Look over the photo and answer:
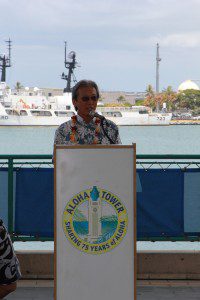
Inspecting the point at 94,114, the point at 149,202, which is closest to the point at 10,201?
the point at 149,202

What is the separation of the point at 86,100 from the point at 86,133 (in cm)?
22

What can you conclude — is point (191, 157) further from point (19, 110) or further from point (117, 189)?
point (19, 110)

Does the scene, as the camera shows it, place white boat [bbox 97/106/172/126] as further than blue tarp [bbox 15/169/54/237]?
Yes

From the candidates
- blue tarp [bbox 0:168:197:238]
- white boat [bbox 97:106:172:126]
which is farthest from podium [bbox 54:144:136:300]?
white boat [bbox 97:106:172:126]

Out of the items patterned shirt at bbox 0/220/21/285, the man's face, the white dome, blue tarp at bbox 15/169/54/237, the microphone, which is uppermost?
the white dome

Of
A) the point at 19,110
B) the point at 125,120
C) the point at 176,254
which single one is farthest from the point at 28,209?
the point at 125,120

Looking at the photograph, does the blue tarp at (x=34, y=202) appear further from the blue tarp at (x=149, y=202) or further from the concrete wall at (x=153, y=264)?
the concrete wall at (x=153, y=264)

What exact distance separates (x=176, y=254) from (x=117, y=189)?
7.47ft

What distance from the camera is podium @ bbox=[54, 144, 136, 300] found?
4221 millimetres

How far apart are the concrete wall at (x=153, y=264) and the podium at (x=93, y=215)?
2082 millimetres

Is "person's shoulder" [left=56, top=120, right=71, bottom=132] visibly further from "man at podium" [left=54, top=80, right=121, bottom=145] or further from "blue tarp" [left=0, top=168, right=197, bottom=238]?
"blue tarp" [left=0, top=168, right=197, bottom=238]

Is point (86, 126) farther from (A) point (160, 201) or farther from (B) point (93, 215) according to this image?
(A) point (160, 201)

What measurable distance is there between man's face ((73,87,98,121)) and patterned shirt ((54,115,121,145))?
0.05m

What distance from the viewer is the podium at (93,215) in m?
4.22
